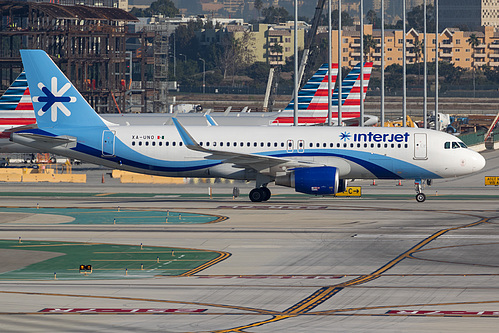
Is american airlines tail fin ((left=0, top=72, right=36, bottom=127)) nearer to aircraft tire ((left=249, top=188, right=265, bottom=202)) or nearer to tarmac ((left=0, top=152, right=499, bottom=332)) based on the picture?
tarmac ((left=0, top=152, right=499, bottom=332))

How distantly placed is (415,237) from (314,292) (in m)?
13.4

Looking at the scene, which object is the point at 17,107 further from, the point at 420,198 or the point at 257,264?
the point at 257,264

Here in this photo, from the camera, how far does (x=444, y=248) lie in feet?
128

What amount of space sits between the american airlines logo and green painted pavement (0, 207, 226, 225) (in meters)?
6.75

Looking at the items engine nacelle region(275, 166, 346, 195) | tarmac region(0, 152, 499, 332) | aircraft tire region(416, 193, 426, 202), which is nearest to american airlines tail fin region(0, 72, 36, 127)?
tarmac region(0, 152, 499, 332)

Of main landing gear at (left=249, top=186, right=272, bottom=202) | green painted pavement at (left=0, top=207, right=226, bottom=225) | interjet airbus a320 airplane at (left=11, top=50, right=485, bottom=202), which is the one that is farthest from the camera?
main landing gear at (left=249, top=186, right=272, bottom=202)

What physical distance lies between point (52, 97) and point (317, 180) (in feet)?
56.4

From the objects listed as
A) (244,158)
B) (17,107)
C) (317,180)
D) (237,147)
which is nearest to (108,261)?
(244,158)

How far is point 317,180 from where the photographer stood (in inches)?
2092

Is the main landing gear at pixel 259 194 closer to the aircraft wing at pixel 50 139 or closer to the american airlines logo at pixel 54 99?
the aircraft wing at pixel 50 139

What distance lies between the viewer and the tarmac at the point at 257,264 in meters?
26.1

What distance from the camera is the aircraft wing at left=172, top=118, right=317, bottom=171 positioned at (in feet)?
177

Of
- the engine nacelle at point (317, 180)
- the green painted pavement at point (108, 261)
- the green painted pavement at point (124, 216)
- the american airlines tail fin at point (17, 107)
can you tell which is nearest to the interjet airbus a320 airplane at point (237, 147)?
the engine nacelle at point (317, 180)

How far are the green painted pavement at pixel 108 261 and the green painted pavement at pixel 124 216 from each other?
7.68 m
